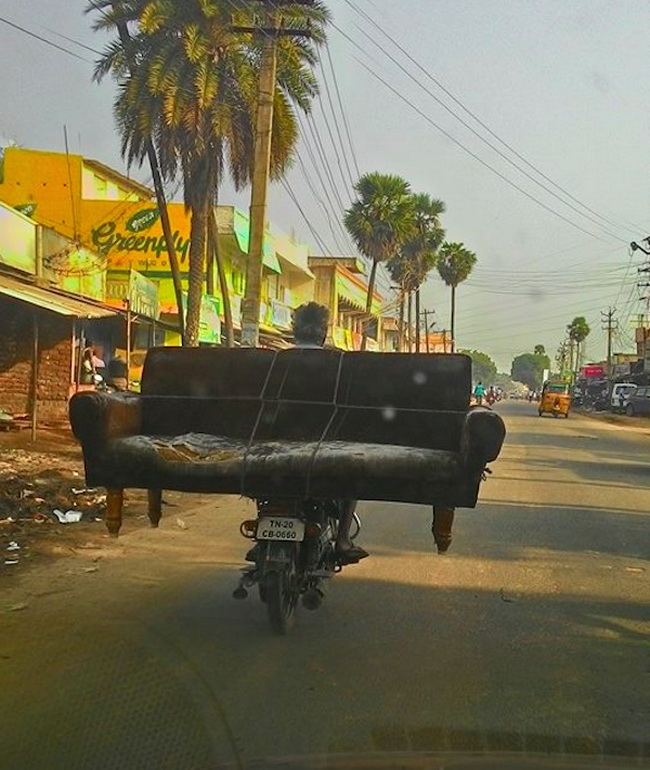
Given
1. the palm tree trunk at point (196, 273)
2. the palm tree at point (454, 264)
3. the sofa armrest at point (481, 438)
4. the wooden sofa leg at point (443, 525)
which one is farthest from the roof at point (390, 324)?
the sofa armrest at point (481, 438)

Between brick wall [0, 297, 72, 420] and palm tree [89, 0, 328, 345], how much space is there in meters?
2.84

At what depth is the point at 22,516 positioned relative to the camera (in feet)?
33.0

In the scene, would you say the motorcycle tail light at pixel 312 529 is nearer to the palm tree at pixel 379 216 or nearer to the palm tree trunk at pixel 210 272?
the palm tree trunk at pixel 210 272

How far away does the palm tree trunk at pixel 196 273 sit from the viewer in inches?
862

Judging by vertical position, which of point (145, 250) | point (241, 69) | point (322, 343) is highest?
point (241, 69)

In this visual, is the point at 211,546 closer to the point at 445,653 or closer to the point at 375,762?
the point at 445,653

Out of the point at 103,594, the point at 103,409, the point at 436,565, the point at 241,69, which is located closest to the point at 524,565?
the point at 436,565

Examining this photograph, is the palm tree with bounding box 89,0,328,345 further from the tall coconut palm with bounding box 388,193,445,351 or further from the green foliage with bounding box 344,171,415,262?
the tall coconut palm with bounding box 388,193,445,351

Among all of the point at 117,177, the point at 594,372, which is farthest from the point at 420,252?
the point at 594,372

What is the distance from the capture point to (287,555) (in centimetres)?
568

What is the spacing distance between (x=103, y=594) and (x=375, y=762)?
450 cm

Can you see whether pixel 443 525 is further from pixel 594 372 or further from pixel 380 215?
pixel 594 372

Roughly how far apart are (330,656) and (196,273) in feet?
59.5

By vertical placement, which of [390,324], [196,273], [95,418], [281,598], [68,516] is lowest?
[68,516]
